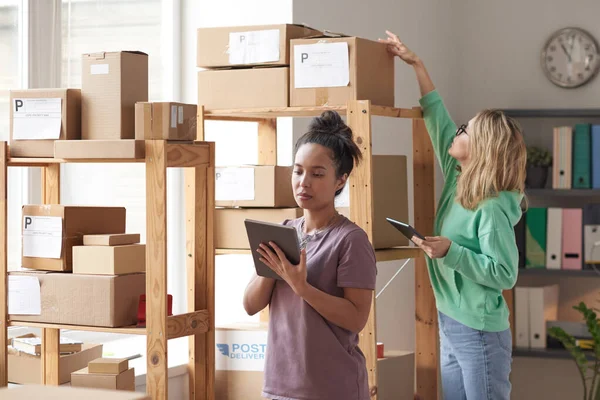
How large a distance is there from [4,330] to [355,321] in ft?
3.83

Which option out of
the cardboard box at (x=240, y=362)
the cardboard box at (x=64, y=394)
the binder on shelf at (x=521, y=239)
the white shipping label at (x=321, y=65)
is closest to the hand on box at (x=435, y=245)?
the white shipping label at (x=321, y=65)

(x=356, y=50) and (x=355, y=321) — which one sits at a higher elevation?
(x=356, y=50)

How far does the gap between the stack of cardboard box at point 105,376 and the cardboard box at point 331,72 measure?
97 cm

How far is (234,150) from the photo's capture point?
139 inches

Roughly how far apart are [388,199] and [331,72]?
548mm

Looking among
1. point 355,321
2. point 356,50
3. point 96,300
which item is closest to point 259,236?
point 355,321

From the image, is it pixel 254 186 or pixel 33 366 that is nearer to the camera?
pixel 33 366

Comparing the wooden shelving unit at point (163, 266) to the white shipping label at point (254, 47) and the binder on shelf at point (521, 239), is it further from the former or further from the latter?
the binder on shelf at point (521, 239)

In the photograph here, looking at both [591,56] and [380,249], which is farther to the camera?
[591,56]

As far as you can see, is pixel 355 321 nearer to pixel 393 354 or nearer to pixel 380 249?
pixel 380 249

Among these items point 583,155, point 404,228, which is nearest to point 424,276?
point 404,228

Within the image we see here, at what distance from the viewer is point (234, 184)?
306cm

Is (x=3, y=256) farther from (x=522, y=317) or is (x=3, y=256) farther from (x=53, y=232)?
(x=522, y=317)

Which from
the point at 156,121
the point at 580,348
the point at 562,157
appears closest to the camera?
the point at 156,121
